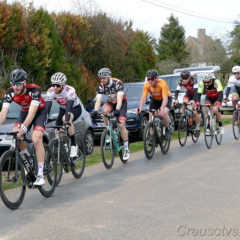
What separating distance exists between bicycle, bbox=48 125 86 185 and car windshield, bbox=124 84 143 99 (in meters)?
6.75

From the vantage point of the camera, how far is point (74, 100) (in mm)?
8172

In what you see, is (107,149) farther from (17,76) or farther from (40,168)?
(17,76)

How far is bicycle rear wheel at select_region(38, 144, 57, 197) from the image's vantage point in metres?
7.12

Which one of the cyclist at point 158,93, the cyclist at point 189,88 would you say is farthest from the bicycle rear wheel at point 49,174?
the cyclist at point 189,88

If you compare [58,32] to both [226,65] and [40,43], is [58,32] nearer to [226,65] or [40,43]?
[40,43]

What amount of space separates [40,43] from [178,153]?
6758mm

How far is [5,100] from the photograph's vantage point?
6922mm

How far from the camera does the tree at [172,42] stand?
6938 cm

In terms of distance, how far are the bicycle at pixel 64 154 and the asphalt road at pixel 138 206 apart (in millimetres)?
192

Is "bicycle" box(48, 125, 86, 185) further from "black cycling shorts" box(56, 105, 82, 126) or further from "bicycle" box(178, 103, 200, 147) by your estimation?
"bicycle" box(178, 103, 200, 147)

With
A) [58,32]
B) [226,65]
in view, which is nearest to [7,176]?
[58,32]

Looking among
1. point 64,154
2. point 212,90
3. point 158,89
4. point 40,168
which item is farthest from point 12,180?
point 212,90

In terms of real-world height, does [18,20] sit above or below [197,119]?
above

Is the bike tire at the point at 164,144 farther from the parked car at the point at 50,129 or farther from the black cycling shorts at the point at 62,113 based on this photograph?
the black cycling shorts at the point at 62,113
